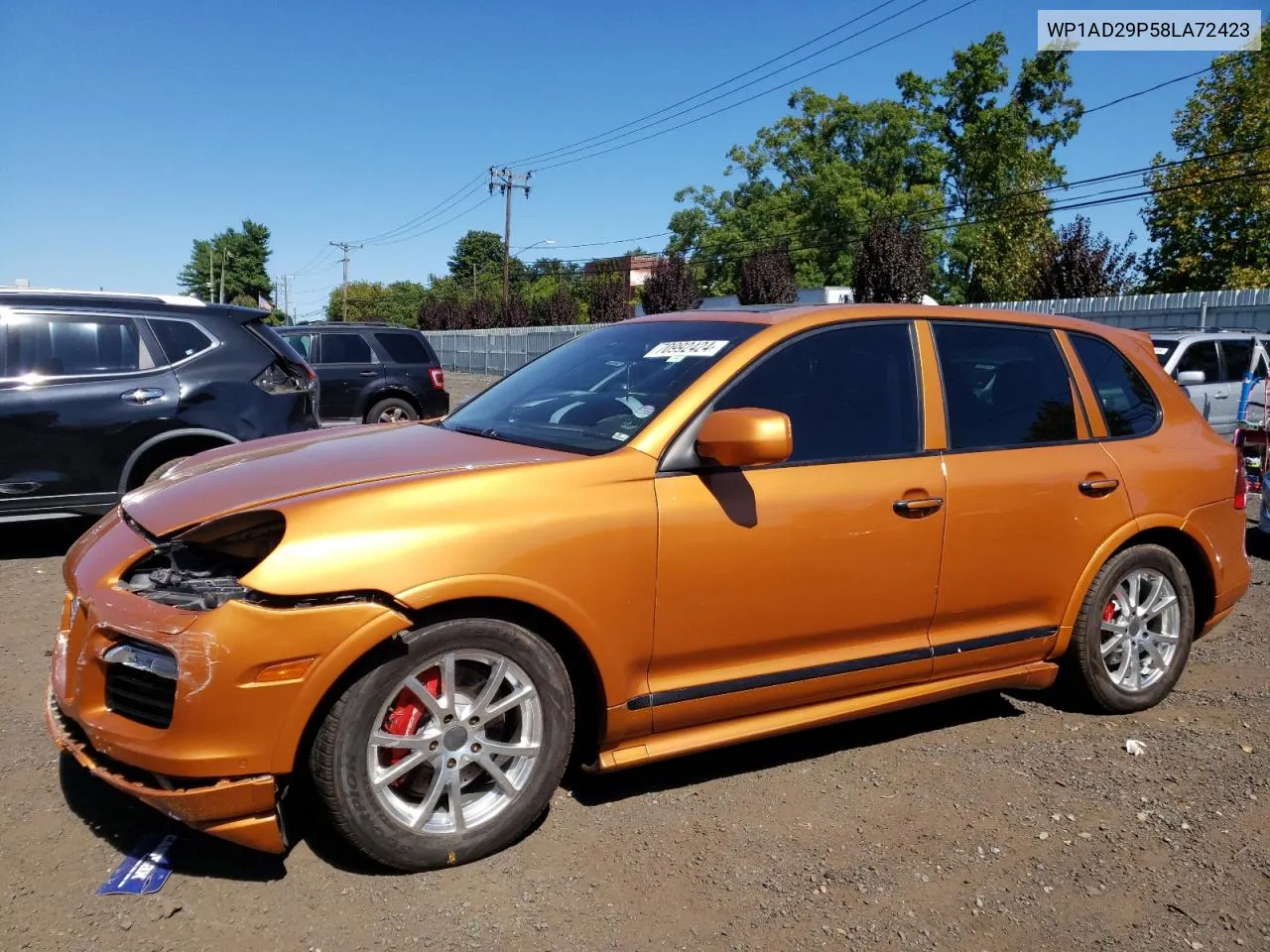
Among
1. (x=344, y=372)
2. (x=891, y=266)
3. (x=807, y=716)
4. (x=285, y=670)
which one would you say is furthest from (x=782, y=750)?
(x=891, y=266)

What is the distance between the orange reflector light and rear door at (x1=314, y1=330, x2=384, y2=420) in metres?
11.7

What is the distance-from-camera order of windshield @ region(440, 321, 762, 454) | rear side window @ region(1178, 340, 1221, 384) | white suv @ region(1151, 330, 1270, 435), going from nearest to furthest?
1. windshield @ region(440, 321, 762, 454)
2. white suv @ region(1151, 330, 1270, 435)
3. rear side window @ region(1178, 340, 1221, 384)

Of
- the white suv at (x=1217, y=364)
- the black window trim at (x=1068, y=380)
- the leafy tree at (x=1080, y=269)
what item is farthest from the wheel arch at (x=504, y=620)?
the leafy tree at (x=1080, y=269)

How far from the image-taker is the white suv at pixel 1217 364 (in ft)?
39.4

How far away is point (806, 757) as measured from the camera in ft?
12.8

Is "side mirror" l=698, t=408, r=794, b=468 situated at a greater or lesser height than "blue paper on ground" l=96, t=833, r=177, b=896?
greater

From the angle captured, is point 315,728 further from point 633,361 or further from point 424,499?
point 633,361

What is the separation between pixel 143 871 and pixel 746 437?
7.19 ft

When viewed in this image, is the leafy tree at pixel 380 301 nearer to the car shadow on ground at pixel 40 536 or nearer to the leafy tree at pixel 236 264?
the leafy tree at pixel 236 264

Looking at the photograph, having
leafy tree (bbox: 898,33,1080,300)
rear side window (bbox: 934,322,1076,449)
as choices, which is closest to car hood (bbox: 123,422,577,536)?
rear side window (bbox: 934,322,1076,449)

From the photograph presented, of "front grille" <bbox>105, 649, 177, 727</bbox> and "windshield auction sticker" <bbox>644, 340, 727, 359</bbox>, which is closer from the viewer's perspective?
"front grille" <bbox>105, 649, 177, 727</bbox>

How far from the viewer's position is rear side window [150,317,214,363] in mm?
6938

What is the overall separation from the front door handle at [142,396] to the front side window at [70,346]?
176 millimetres

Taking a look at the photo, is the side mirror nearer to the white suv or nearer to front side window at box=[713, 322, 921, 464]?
front side window at box=[713, 322, 921, 464]
